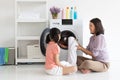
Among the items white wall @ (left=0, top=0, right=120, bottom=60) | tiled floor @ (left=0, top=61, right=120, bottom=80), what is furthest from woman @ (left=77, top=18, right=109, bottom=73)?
white wall @ (left=0, top=0, right=120, bottom=60)

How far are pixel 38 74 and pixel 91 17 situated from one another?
76.0 inches

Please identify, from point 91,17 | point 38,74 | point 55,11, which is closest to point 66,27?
point 55,11

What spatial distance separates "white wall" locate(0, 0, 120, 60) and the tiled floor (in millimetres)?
791

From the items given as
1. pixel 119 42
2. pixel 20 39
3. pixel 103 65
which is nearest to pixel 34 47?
pixel 20 39

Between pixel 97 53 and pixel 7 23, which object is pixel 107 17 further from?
pixel 7 23

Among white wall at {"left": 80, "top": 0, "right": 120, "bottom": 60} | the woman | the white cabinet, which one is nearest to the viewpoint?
the woman

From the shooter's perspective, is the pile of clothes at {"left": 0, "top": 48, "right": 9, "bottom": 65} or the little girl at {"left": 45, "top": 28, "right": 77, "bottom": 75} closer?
the little girl at {"left": 45, "top": 28, "right": 77, "bottom": 75}

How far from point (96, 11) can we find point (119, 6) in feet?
1.69

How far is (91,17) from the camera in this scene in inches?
206

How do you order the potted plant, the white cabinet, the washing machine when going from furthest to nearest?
the white cabinet → the potted plant → the washing machine

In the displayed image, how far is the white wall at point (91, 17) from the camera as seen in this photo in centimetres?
506

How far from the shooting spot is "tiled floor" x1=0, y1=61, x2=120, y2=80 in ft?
12.2

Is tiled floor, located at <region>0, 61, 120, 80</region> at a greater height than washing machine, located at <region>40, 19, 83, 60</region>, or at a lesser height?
lesser

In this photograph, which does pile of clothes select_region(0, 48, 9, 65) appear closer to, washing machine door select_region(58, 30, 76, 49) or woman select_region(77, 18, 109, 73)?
washing machine door select_region(58, 30, 76, 49)
